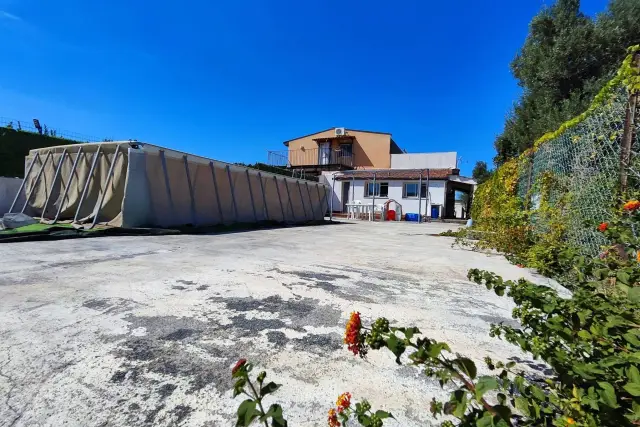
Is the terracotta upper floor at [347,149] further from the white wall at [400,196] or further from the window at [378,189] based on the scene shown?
the window at [378,189]

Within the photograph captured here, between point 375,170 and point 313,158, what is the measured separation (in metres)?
8.36

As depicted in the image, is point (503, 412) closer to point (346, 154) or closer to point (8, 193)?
point (8, 193)

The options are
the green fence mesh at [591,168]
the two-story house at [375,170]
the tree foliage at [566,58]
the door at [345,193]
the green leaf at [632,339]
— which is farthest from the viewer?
the door at [345,193]

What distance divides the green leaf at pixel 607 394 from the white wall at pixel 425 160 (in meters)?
22.0

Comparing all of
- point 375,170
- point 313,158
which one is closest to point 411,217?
point 375,170

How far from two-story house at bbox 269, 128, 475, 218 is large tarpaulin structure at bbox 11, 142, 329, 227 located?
27.3 feet

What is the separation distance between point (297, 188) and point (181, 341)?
1065cm

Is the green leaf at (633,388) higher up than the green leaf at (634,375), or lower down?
lower down

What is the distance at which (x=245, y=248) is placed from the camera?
4.62 meters

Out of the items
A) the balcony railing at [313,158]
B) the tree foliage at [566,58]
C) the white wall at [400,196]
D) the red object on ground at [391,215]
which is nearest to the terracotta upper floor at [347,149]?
the balcony railing at [313,158]

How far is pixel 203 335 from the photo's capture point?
1.60 metres

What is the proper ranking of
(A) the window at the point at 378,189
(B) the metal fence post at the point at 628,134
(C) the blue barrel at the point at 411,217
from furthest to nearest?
(A) the window at the point at 378,189 → (C) the blue barrel at the point at 411,217 → (B) the metal fence post at the point at 628,134

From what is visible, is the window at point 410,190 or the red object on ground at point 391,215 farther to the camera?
the window at point 410,190

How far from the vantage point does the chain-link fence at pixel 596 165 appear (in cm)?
217
